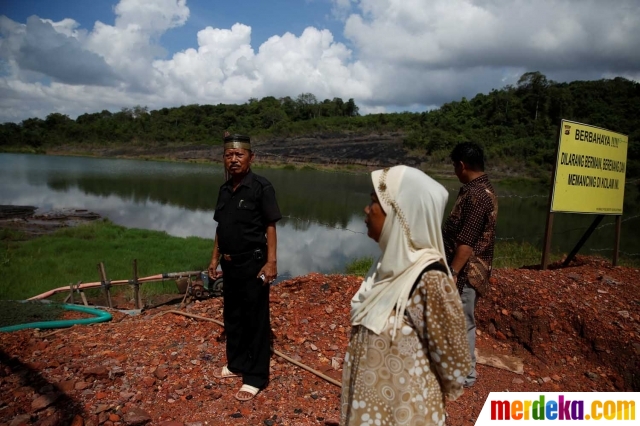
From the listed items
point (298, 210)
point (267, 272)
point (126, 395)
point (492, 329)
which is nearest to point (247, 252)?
point (267, 272)

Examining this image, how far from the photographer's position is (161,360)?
2971 mm

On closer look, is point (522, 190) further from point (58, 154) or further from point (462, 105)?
point (58, 154)

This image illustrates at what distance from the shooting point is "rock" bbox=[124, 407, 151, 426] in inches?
90.7

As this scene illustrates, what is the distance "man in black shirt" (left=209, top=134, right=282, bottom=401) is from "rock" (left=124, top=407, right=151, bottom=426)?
1.83 ft

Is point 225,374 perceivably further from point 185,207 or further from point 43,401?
Answer: point 185,207

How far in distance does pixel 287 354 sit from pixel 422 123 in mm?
46342

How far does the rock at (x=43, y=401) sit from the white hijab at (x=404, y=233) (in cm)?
223

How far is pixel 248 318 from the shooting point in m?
2.65

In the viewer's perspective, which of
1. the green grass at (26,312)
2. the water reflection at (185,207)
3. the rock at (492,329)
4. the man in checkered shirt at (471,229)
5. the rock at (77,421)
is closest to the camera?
the rock at (77,421)

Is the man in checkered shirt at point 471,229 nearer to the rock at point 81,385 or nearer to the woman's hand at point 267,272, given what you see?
the woman's hand at point 267,272

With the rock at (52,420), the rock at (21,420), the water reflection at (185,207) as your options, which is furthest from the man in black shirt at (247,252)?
the water reflection at (185,207)

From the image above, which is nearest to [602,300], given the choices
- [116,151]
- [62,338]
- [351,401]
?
[351,401]

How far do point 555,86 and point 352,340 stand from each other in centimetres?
4897

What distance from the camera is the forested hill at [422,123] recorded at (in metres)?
33.0
